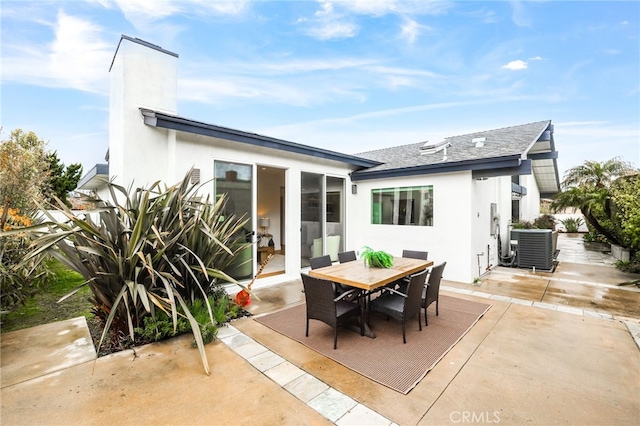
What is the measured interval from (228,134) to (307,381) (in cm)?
439

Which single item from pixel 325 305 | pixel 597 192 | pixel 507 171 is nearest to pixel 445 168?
pixel 507 171

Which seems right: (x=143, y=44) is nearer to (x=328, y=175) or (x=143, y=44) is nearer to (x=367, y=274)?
(x=328, y=175)

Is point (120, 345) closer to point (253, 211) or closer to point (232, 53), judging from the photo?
point (253, 211)

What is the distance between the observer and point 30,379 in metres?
2.72

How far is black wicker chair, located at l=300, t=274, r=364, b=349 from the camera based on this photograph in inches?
131

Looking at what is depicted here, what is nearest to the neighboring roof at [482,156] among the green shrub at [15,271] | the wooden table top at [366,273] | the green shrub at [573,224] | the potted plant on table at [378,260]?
the wooden table top at [366,273]

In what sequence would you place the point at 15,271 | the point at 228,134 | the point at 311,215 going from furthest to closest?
the point at 311,215 < the point at 228,134 < the point at 15,271

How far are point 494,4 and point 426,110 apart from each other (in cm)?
583

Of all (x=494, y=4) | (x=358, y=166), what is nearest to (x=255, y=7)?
(x=358, y=166)

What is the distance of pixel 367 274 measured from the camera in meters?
3.93

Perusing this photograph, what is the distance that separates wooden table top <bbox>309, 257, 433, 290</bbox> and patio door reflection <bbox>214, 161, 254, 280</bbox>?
214cm

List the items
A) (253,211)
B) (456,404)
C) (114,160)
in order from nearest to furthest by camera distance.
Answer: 1. (456,404)
2. (114,160)
3. (253,211)

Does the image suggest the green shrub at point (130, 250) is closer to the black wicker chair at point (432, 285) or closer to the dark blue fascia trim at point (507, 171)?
the black wicker chair at point (432, 285)

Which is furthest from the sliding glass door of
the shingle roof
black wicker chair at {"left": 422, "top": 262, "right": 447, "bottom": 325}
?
black wicker chair at {"left": 422, "top": 262, "right": 447, "bottom": 325}
